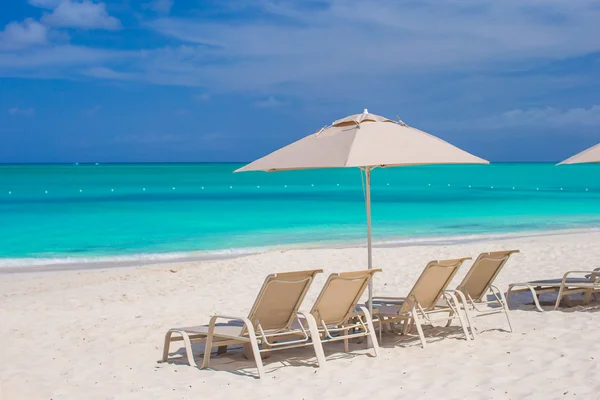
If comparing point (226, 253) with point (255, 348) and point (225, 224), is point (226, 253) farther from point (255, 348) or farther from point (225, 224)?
point (255, 348)

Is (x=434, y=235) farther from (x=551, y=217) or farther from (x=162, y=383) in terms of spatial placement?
(x=162, y=383)

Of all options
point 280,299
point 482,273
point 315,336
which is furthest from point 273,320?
point 482,273

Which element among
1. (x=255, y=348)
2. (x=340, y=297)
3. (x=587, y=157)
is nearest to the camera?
(x=255, y=348)

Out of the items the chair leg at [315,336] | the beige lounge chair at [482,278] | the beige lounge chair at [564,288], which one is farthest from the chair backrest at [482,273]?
the chair leg at [315,336]

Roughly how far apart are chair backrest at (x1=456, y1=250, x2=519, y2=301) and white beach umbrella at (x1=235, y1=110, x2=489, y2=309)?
1.11 meters

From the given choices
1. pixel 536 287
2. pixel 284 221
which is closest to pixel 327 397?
pixel 536 287

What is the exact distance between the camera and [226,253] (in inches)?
651

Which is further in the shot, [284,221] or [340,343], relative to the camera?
[284,221]

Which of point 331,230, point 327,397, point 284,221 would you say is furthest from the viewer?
point 284,221

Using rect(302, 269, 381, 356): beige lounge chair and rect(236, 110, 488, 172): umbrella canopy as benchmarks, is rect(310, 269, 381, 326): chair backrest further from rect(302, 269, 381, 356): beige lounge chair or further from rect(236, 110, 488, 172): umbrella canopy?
rect(236, 110, 488, 172): umbrella canopy

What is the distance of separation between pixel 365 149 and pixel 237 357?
1.93m

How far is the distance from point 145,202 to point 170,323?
32.3m

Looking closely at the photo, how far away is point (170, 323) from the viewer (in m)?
7.87

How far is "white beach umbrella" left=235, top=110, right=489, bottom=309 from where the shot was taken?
5.74 m
